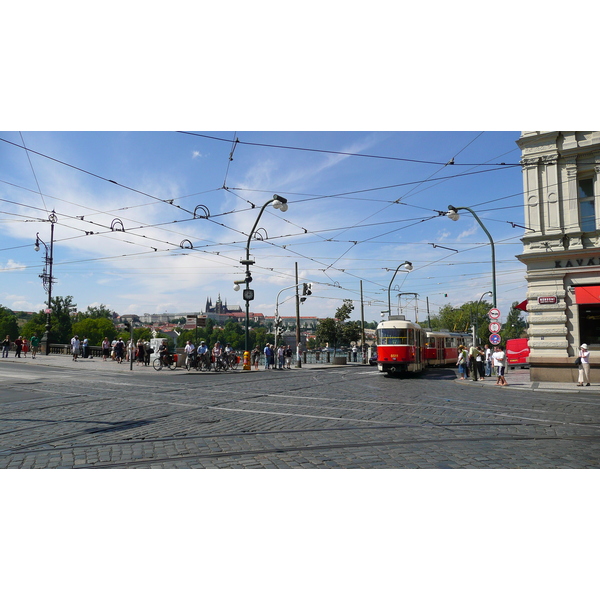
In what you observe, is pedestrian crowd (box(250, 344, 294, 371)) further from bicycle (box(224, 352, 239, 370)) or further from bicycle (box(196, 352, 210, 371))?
bicycle (box(196, 352, 210, 371))

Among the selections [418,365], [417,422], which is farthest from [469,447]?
[418,365]

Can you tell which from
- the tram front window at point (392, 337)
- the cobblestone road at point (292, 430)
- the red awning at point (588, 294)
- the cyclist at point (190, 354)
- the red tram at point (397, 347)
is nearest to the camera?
the cobblestone road at point (292, 430)

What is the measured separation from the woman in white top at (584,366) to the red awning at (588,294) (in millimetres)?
2166

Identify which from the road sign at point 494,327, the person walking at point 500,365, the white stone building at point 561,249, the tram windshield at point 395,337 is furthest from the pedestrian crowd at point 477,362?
the tram windshield at point 395,337

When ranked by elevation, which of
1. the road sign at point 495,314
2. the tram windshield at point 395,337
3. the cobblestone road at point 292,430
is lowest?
the cobblestone road at point 292,430

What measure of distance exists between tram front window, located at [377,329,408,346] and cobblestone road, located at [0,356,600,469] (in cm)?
872

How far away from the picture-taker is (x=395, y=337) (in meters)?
23.8

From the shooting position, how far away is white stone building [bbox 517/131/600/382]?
18844mm

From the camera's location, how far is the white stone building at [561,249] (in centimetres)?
1884

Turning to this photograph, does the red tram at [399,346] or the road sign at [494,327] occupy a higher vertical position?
the road sign at [494,327]

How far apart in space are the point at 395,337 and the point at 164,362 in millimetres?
12353

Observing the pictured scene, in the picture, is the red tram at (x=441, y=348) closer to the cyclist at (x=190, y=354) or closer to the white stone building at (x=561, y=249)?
the white stone building at (x=561, y=249)

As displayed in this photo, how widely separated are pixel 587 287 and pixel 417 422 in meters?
13.4

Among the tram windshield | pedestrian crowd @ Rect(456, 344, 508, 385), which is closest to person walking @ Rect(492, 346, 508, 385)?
pedestrian crowd @ Rect(456, 344, 508, 385)
